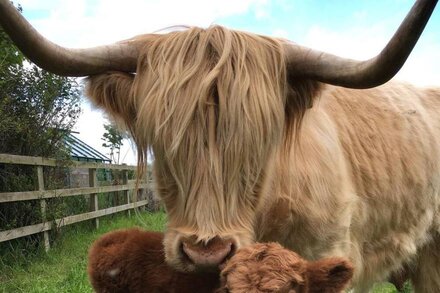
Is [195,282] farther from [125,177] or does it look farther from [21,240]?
[125,177]

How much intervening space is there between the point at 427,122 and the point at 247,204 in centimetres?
283

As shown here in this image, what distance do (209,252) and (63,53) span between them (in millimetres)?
1315

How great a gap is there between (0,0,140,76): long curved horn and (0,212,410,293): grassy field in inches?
136

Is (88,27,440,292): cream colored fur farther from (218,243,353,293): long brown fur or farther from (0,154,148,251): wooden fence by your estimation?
(0,154,148,251): wooden fence

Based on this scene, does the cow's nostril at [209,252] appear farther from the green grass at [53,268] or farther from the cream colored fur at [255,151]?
the green grass at [53,268]

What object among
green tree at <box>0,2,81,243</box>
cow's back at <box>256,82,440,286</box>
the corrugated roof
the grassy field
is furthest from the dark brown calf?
the corrugated roof

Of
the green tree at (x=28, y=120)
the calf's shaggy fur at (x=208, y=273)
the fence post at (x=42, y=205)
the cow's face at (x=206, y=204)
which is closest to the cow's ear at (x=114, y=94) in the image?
the cow's face at (x=206, y=204)

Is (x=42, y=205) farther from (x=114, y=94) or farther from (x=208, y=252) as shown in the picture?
(x=208, y=252)

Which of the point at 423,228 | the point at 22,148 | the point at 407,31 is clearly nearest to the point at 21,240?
the point at 22,148

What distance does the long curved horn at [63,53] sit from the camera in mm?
2732

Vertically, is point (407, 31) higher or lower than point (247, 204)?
higher

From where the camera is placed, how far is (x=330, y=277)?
211cm

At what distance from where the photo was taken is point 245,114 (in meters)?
2.95

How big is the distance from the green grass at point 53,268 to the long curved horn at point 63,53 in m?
3.46
